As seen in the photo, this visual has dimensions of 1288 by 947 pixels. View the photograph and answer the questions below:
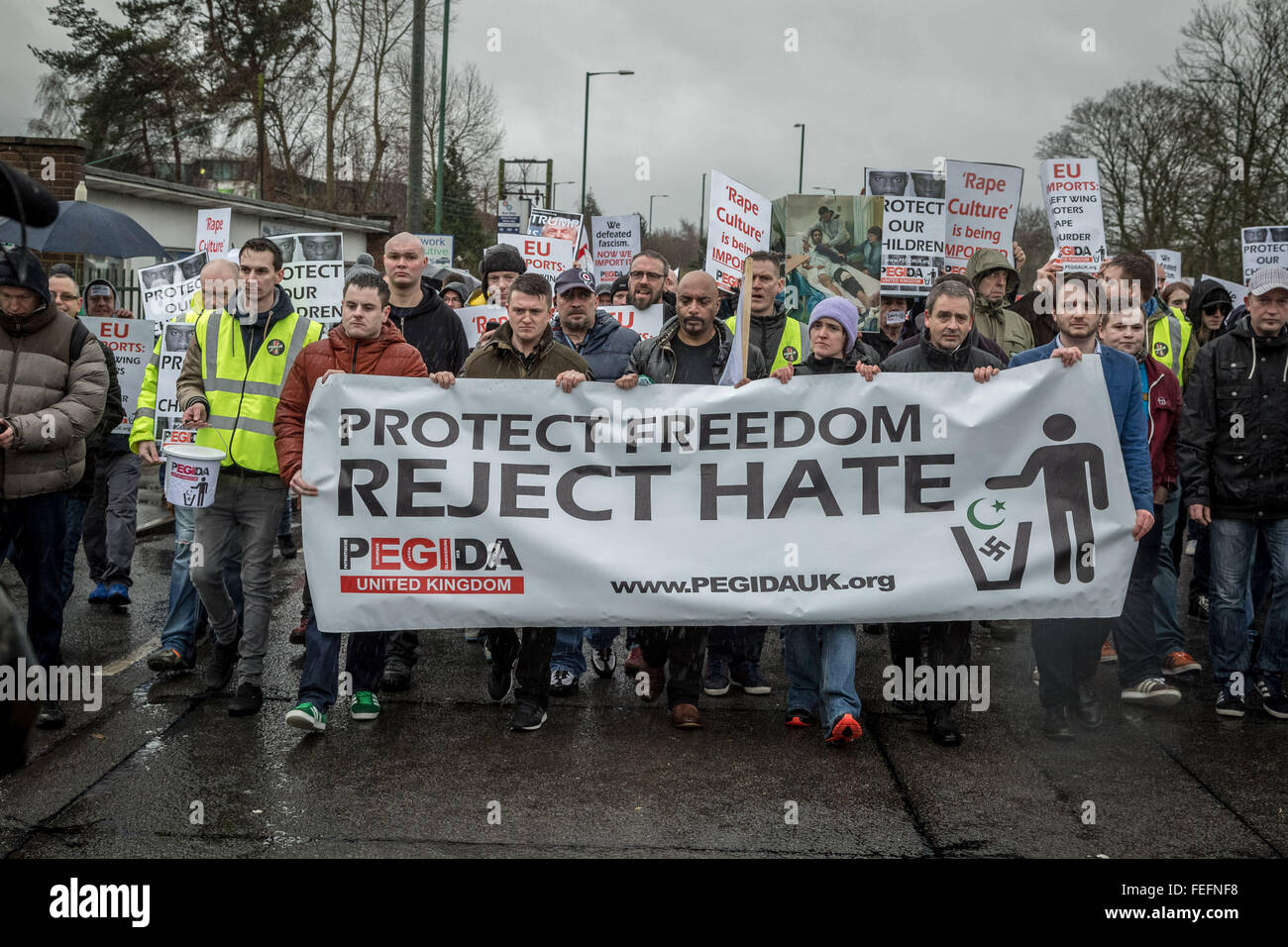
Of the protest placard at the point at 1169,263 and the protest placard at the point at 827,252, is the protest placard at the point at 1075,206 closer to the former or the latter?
the protest placard at the point at 827,252

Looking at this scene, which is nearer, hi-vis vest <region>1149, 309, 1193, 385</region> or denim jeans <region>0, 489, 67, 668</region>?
denim jeans <region>0, 489, 67, 668</region>

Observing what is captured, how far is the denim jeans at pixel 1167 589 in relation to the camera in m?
6.57

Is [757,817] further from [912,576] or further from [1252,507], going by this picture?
[1252,507]

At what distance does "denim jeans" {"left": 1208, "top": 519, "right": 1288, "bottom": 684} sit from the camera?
20.3 ft

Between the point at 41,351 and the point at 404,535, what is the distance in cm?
Answer: 188

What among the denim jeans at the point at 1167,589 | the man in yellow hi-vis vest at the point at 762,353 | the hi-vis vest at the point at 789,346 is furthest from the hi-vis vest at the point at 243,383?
the denim jeans at the point at 1167,589

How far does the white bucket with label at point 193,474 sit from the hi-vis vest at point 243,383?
24 centimetres

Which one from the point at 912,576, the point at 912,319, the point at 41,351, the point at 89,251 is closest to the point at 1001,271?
the point at 912,319

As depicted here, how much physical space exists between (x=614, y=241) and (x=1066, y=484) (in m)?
13.0

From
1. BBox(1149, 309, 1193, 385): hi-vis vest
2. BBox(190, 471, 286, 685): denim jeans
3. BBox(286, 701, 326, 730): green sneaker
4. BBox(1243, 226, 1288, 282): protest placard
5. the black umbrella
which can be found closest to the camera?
BBox(286, 701, 326, 730): green sneaker

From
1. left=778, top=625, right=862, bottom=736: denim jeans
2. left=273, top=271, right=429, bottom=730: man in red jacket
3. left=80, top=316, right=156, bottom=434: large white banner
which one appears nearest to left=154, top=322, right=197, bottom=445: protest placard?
left=80, top=316, right=156, bottom=434: large white banner

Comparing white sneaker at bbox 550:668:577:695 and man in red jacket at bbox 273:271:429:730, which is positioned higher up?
man in red jacket at bbox 273:271:429:730

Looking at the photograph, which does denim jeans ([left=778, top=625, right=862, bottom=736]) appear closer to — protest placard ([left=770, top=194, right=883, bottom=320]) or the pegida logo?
the pegida logo

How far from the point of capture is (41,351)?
5.72 metres
